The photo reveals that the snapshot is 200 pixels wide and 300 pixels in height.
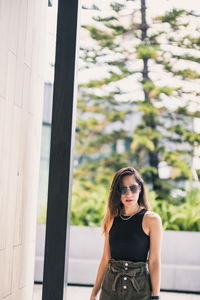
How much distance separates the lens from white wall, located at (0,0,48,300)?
2.15m

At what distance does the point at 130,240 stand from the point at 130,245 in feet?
0.09

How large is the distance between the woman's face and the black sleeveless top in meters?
0.08

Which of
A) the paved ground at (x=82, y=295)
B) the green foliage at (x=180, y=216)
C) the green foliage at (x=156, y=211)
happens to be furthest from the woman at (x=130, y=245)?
the green foliage at (x=180, y=216)

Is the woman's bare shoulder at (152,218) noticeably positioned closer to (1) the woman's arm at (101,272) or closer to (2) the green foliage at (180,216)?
(1) the woman's arm at (101,272)

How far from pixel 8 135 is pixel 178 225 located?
424cm

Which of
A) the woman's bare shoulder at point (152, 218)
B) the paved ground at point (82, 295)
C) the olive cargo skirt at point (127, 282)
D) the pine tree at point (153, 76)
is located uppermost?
the pine tree at point (153, 76)

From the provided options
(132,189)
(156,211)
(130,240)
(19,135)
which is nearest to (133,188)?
(132,189)

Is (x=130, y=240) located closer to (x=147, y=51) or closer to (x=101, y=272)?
(x=101, y=272)

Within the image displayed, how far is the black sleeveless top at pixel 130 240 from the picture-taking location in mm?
2512

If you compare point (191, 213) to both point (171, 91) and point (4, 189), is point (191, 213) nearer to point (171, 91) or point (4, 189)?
point (171, 91)

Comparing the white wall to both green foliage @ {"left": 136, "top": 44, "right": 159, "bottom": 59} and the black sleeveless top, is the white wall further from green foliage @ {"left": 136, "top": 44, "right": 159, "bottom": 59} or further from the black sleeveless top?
green foliage @ {"left": 136, "top": 44, "right": 159, "bottom": 59}

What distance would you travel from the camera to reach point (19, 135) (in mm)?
2365

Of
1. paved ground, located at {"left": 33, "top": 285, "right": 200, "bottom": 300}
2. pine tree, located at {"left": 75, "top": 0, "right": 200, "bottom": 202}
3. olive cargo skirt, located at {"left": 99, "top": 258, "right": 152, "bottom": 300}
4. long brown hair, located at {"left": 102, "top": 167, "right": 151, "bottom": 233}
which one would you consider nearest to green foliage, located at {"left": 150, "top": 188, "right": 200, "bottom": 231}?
pine tree, located at {"left": 75, "top": 0, "right": 200, "bottom": 202}

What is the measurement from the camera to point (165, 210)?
6.14 metres
